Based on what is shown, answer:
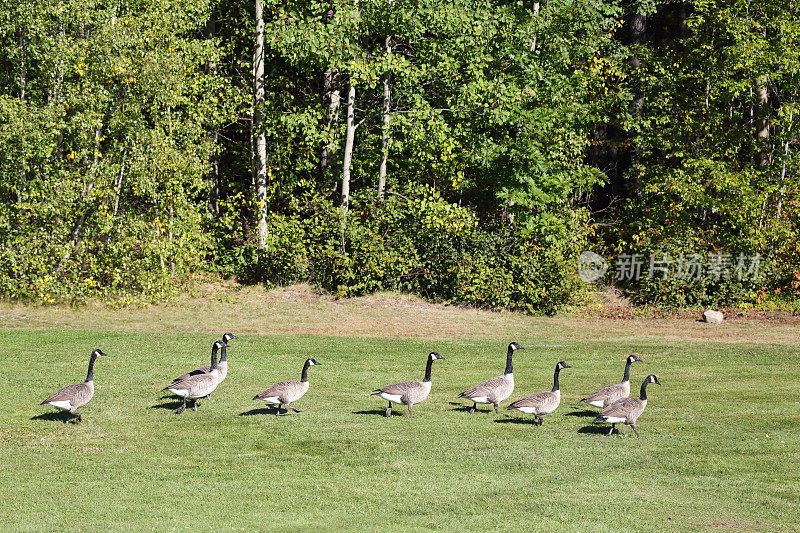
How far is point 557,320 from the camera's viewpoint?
31.1 m

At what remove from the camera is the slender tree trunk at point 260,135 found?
32.7 meters

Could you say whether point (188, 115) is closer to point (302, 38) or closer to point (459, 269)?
point (302, 38)

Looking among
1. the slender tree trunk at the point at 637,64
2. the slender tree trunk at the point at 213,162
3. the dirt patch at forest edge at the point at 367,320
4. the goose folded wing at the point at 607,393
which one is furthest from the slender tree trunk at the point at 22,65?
the slender tree trunk at the point at 637,64

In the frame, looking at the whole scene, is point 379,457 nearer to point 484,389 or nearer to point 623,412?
point 484,389

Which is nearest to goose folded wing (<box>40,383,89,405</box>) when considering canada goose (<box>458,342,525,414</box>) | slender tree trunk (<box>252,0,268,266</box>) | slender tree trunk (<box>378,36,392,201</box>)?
canada goose (<box>458,342,525,414</box>)

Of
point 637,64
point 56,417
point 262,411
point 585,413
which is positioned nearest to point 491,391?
point 585,413

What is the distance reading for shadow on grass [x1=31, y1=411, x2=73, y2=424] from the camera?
14.7 meters

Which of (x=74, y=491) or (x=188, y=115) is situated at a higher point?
(x=188, y=115)

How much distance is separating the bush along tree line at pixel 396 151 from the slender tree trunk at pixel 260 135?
0.29 ft

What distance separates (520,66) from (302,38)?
8.94 m

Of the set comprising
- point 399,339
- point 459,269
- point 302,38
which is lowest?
point 399,339

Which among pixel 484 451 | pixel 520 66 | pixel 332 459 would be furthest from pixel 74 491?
pixel 520 66

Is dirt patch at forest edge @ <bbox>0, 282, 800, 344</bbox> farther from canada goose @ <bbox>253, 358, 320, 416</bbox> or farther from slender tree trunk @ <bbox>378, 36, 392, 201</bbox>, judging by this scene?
canada goose @ <bbox>253, 358, 320, 416</bbox>

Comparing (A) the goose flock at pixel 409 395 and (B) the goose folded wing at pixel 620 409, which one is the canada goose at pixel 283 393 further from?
(B) the goose folded wing at pixel 620 409
